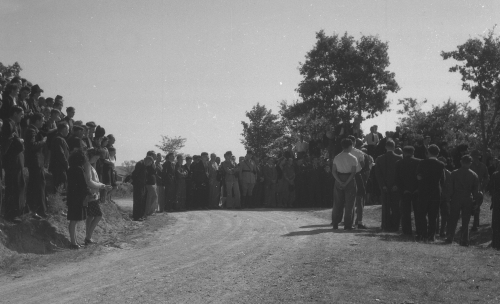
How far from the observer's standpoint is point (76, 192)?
11586 millimetres

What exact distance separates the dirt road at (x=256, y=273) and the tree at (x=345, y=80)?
33981 mm

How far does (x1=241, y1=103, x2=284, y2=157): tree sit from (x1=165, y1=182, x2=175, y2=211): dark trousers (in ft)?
142

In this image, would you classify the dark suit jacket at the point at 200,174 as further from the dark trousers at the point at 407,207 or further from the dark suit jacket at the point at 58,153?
the dark trousers at the point at 407,207

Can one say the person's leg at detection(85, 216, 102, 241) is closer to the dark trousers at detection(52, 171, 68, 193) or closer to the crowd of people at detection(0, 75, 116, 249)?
the crowd of people at detection(0, 75, 116, 249)

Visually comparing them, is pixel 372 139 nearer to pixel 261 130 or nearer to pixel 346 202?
pixel 346 202

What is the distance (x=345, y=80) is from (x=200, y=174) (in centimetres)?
2616

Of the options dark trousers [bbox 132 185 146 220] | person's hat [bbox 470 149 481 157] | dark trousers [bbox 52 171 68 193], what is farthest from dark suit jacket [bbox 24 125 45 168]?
person's hat [bbox 470 149 481 157]

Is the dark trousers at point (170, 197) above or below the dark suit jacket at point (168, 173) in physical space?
below

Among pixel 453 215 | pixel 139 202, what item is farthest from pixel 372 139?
pixel 139 202

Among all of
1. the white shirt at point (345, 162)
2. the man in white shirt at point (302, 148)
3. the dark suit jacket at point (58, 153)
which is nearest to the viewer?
the dark suit jacket at point (58, 153)

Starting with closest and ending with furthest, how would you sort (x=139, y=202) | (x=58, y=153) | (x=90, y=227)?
(x=90, y=227) < (x=58, y=153) < (x=139, y=202)

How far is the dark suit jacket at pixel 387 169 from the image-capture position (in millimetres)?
13656

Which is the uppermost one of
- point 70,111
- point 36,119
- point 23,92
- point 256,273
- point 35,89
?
point 35,89

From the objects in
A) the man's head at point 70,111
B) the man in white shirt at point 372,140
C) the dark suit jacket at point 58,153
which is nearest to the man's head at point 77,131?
the dark suit jacket at point 58,153
